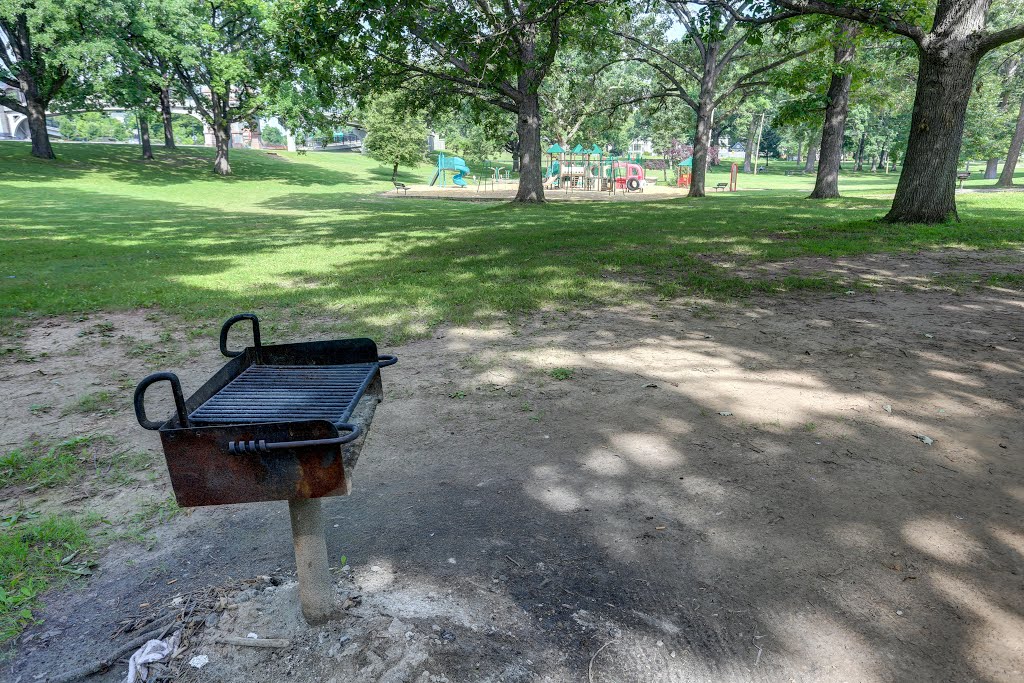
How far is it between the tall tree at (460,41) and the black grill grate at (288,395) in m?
10.0

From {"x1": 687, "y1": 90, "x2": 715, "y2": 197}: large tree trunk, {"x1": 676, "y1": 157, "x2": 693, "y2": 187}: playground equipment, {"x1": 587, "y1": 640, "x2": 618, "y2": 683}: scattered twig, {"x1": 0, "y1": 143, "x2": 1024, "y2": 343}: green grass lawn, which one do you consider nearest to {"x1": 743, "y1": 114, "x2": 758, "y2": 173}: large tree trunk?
{"x1": 676, "y1": 157, "x2": 693, "y2": 187}: playground equipment

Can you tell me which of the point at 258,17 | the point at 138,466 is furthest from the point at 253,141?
the point at 138,466

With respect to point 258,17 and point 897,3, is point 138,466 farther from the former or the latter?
point 258,17

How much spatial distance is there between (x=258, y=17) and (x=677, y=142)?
51457mm

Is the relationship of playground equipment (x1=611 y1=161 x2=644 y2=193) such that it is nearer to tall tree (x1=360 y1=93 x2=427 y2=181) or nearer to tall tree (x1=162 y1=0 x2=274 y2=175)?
tall tree (x1=360 y1=93 x2=427 y2=181)

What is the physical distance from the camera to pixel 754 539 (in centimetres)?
302

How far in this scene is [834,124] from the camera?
2173 centimetres

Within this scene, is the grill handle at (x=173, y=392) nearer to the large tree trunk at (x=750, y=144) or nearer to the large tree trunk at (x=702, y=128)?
the large tree trunk at (x=702, y=128)

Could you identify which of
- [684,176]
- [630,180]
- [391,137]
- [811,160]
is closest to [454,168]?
[391,137]

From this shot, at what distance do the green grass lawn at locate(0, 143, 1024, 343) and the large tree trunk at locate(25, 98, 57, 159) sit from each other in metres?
13.3

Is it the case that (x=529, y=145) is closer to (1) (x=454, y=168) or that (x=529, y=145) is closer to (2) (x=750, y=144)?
(1) (x=454, y=168)

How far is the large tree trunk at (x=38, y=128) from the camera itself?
3344 centimetres

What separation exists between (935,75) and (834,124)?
35.6 feet

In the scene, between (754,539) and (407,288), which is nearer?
(754,539)
